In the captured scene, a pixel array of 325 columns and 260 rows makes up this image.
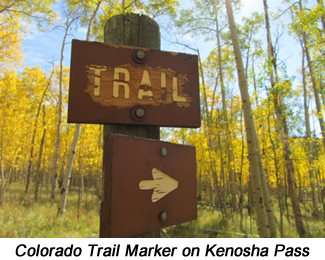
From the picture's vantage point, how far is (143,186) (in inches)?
29.0

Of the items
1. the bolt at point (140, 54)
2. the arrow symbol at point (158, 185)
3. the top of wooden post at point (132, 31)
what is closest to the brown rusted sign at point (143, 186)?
the arrow symbol at point (158, 185)

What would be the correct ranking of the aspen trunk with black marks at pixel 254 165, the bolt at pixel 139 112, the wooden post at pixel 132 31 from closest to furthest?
the bolt at pixel 139 112 → the wooden post at pixel 132 31 → the aspen trunk with black marks at pixel 254 165

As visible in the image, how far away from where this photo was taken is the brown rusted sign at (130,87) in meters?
0.84

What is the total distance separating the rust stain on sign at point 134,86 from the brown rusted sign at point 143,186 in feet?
0.74

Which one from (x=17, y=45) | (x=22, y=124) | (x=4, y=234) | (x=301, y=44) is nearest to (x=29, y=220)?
(x=4, y=234)

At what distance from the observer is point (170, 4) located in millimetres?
8789

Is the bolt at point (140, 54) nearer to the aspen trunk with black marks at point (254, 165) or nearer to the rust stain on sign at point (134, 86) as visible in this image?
the rust stain on sign at point (134, 86)

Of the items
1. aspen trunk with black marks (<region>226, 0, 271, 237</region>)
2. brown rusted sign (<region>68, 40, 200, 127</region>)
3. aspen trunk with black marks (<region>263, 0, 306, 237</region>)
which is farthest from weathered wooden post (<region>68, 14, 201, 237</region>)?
aspen trunk with black marks (<region>263, 0, 306, 237</region>)

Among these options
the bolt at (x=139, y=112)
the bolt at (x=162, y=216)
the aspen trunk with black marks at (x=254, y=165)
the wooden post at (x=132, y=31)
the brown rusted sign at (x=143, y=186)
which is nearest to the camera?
the brown rusted sign at (x=143, y=186)

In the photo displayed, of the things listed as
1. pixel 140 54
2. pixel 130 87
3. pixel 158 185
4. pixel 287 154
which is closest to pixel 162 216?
pixel 158 185

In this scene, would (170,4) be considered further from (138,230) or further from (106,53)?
(138,230)

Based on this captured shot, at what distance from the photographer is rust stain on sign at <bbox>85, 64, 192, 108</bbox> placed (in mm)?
853

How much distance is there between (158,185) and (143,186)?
7cm

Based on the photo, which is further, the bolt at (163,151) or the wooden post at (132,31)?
the wooden post at (132,31)
